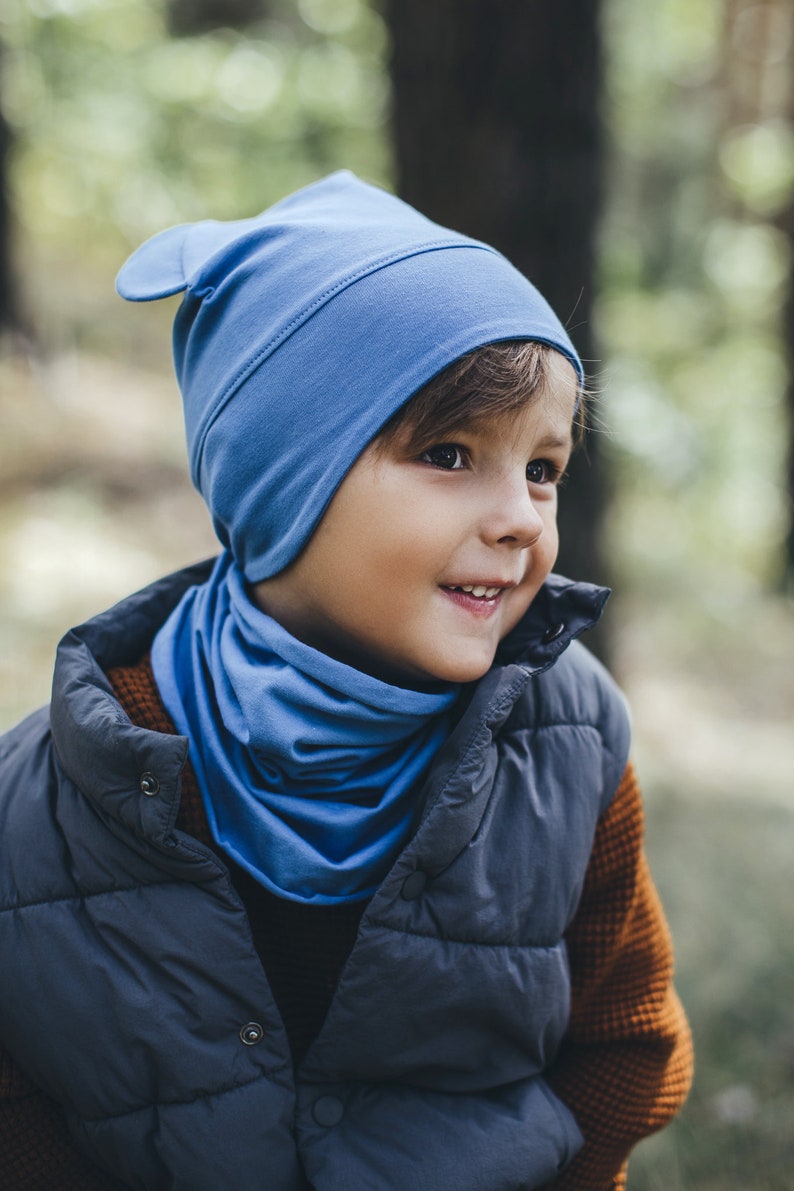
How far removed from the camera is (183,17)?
962 centimetres

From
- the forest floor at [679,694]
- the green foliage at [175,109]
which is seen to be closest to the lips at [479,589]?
the forest floor at [679,694]

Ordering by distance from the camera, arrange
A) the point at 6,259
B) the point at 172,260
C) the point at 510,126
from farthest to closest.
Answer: the point at 6,259, the point at 510,126, the point at 172,260

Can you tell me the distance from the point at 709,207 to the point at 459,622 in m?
10.1

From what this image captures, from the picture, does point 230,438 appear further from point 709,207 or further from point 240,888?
point 709,207

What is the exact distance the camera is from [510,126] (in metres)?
3.28

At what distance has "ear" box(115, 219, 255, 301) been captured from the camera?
1.60 metres

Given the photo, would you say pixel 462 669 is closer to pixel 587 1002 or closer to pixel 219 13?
pixel 587 1002

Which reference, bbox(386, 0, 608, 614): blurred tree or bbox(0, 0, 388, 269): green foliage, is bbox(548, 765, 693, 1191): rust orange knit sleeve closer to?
bbox(386, 0, 608, 614): blurred tree

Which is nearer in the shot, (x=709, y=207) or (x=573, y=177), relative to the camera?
(x=573, y=177)

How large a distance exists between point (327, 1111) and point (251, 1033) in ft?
0.60

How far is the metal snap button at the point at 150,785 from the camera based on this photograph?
1.41m

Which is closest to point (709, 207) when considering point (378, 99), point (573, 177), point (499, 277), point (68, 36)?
point (378, 99)

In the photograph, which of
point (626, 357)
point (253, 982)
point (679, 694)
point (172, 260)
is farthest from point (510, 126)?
point (626, 357)

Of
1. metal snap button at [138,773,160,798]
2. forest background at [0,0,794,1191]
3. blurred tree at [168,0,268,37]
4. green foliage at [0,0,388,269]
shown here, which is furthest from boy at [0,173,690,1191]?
blurred tree at [168,0,268,37]
